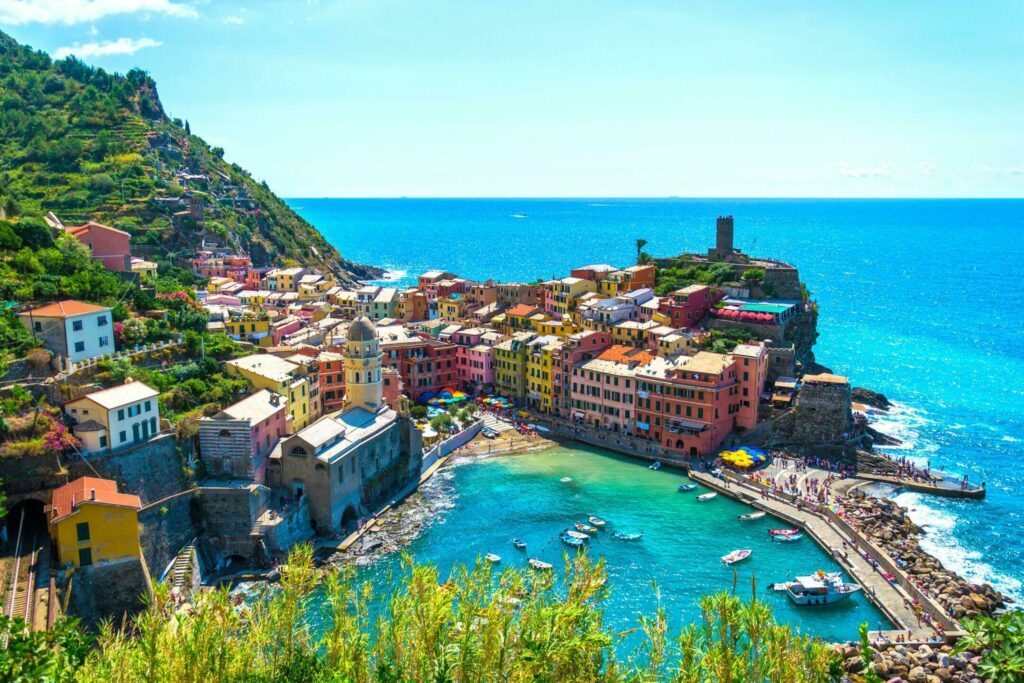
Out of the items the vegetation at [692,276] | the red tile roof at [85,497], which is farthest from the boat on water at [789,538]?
the vegetation at [692,276]

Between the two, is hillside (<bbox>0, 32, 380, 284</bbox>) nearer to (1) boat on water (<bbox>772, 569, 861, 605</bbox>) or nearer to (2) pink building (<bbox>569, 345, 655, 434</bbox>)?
(2) pink building (<bbox>569, 345, 655, 434</bbox>)

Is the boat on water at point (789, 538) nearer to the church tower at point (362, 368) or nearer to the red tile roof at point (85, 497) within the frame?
the church tower at point (362, 368)

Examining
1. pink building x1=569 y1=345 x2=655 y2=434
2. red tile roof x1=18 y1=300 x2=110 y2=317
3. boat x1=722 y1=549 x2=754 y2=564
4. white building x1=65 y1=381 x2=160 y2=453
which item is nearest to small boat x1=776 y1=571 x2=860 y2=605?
boat x1=722 y1=549 x2=754 y2=564

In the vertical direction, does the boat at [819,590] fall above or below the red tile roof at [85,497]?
below

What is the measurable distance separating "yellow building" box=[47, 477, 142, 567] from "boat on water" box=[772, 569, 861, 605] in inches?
1298

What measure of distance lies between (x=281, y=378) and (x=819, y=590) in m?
34.7

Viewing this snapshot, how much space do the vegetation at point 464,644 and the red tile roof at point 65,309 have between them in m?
30.3

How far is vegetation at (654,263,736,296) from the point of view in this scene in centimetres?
8825

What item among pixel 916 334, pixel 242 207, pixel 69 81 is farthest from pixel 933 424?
pixel 69 81

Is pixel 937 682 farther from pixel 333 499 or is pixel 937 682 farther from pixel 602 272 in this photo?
pixel 602 272

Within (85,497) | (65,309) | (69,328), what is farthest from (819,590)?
(65,309)

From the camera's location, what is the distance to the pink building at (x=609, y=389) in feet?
215

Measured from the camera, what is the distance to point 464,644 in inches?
791

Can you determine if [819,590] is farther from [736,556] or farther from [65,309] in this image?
[65,309]
